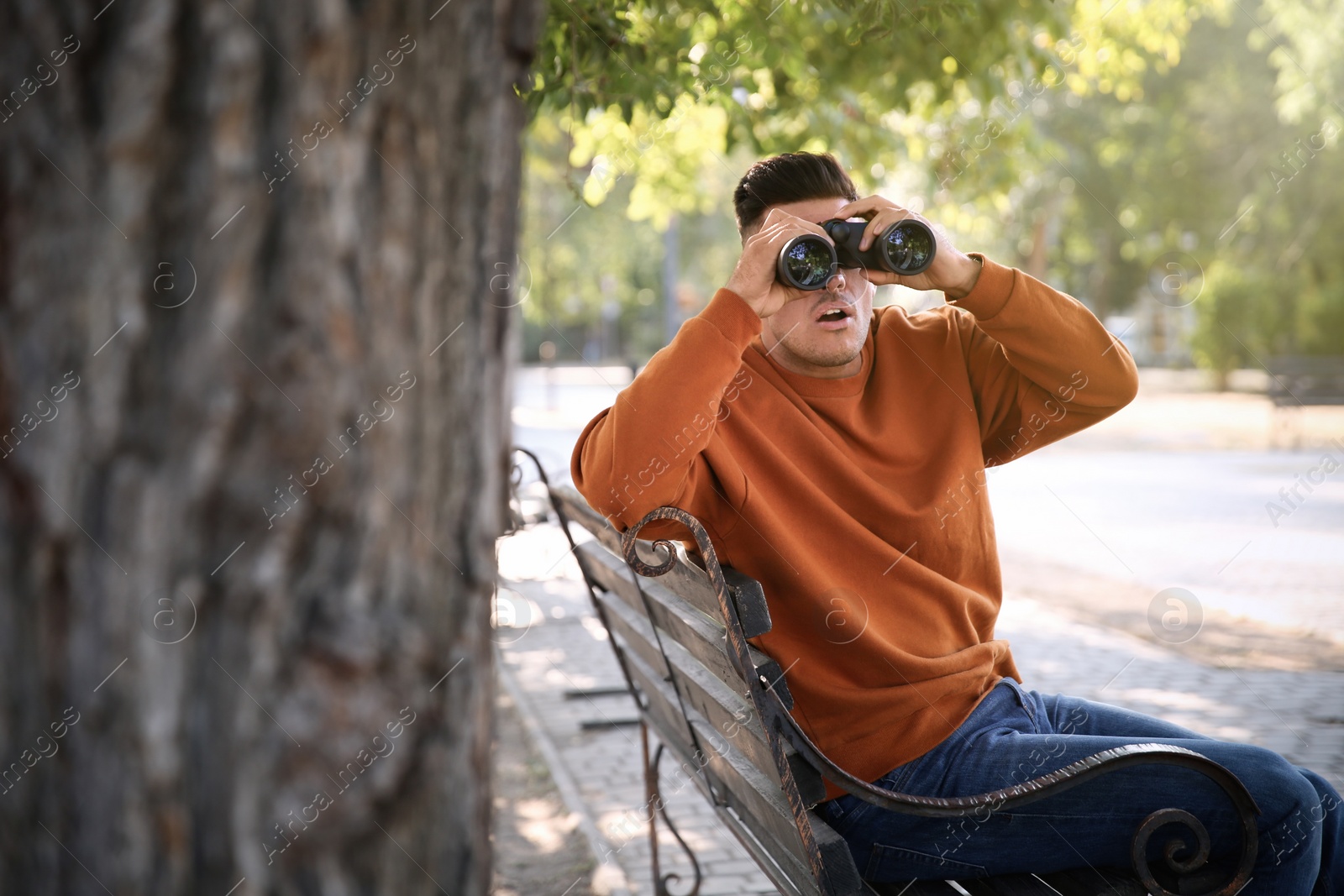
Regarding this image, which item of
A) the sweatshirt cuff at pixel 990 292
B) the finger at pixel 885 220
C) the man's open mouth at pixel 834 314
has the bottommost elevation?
the man's open mouth at pixel 834 314

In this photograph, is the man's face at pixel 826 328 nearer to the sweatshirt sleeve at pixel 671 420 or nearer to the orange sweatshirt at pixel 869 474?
the orange sweatshirt at pixel 869 474

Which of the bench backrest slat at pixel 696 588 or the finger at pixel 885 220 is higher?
the finger at pixel 885 220

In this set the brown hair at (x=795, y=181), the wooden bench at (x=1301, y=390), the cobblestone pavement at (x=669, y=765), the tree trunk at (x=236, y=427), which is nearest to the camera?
the tree trunk at (x=236, y=427)

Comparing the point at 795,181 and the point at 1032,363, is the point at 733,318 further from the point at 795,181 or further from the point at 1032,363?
the point at 1032,363

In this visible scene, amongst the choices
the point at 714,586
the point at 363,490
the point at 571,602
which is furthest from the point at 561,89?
the point at 571,602

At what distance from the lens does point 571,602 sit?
9.24 m

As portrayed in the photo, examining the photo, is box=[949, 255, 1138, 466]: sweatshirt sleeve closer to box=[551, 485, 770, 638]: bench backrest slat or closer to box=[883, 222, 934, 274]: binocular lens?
box=[883, 222, 934, 274]: binocular lens

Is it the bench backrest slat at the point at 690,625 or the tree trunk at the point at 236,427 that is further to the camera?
the bench backrest slat at the point at 690,625

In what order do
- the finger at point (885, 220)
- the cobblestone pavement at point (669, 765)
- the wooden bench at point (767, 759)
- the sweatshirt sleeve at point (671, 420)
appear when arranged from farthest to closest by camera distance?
the cobblestone pavement at point (669, 765)
the finger at point (885, 220)
the sweatshirt sleeve at point (671, 420)
the wooden bench at point (767, 759)

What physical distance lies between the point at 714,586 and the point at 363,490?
1.04 m

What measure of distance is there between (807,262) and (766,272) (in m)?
0.12

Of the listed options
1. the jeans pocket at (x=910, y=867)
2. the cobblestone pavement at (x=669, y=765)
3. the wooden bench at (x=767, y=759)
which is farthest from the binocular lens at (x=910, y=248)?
the cobblestone pavement at (x=669, y=765)

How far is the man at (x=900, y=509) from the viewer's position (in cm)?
232

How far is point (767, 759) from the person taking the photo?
2271 millimetres
